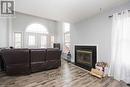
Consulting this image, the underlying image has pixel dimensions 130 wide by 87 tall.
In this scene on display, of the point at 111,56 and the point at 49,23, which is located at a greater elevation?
the point at 49,23

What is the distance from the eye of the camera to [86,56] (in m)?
4.82

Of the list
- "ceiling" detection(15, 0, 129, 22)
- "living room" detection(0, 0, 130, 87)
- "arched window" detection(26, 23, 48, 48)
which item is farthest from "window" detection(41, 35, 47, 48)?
"ceiling" detection(15, 0, 129, 22)

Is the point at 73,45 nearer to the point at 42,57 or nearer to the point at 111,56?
the point at 42,57

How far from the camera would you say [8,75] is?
11.5 ft

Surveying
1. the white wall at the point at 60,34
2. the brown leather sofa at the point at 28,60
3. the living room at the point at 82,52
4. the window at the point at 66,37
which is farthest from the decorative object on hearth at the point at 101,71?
the white wall at the point at 60,34

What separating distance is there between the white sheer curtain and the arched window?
568 centimetres

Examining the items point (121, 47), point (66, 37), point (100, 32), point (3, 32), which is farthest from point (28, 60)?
point (66, 37)

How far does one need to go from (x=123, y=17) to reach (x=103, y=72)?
1.79m

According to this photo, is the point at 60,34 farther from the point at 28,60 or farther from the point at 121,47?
the point at 121,47

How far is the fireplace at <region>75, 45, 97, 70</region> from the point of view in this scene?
4.38 m

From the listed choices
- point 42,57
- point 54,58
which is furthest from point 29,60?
point 54,58

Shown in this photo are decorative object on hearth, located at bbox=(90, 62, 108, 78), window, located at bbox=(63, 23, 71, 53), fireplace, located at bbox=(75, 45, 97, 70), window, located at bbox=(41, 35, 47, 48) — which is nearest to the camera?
decorative object on hearth, located at bbox=(90, 62, 108, 78)

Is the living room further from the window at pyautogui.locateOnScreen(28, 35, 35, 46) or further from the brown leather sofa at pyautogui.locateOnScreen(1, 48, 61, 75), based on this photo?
the window at pyautogui.locateOnScreen(28, 35, 35, 46)

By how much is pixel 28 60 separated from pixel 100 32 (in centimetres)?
277
